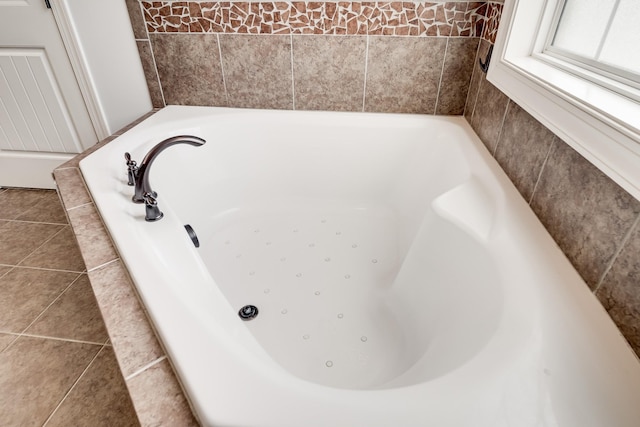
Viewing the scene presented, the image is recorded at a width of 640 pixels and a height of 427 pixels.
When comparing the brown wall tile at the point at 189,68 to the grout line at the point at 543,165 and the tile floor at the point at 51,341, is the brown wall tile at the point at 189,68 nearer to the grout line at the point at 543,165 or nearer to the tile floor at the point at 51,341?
the tile floor at the point at 51,341

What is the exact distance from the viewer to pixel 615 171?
1.96 ft

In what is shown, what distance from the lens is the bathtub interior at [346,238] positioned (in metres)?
0.88

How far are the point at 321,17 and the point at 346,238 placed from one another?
881mm

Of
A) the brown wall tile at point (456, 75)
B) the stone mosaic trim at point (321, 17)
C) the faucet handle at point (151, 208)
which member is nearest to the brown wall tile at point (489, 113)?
the brown wall tile at point (456, 75)

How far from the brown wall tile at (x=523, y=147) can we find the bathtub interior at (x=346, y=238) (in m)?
0.10

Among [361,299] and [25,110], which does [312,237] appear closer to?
[361,299]

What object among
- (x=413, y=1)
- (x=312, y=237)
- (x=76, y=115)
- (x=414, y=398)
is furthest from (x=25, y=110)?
(x=414, y=398)

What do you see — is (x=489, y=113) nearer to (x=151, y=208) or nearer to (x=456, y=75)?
(x=456, y=75)

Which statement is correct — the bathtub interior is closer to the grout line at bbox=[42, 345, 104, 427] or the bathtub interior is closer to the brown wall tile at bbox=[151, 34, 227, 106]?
the brown wall tile at bbox=[151, 34, 227, 106]

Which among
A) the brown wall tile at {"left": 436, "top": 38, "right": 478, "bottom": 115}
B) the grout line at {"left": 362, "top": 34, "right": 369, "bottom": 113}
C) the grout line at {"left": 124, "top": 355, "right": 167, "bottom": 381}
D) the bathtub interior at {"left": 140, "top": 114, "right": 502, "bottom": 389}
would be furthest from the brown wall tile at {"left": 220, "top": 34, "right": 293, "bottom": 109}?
the grout line at {"left": 124, "top": 355, "right": 167, "bottom": 381}

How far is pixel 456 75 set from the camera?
1465 millimetres

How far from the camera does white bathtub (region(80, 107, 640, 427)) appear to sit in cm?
51

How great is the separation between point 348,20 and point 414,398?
4.43 feet

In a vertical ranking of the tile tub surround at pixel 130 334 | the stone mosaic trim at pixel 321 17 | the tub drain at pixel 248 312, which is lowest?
the tub drain at pixel 248 312
